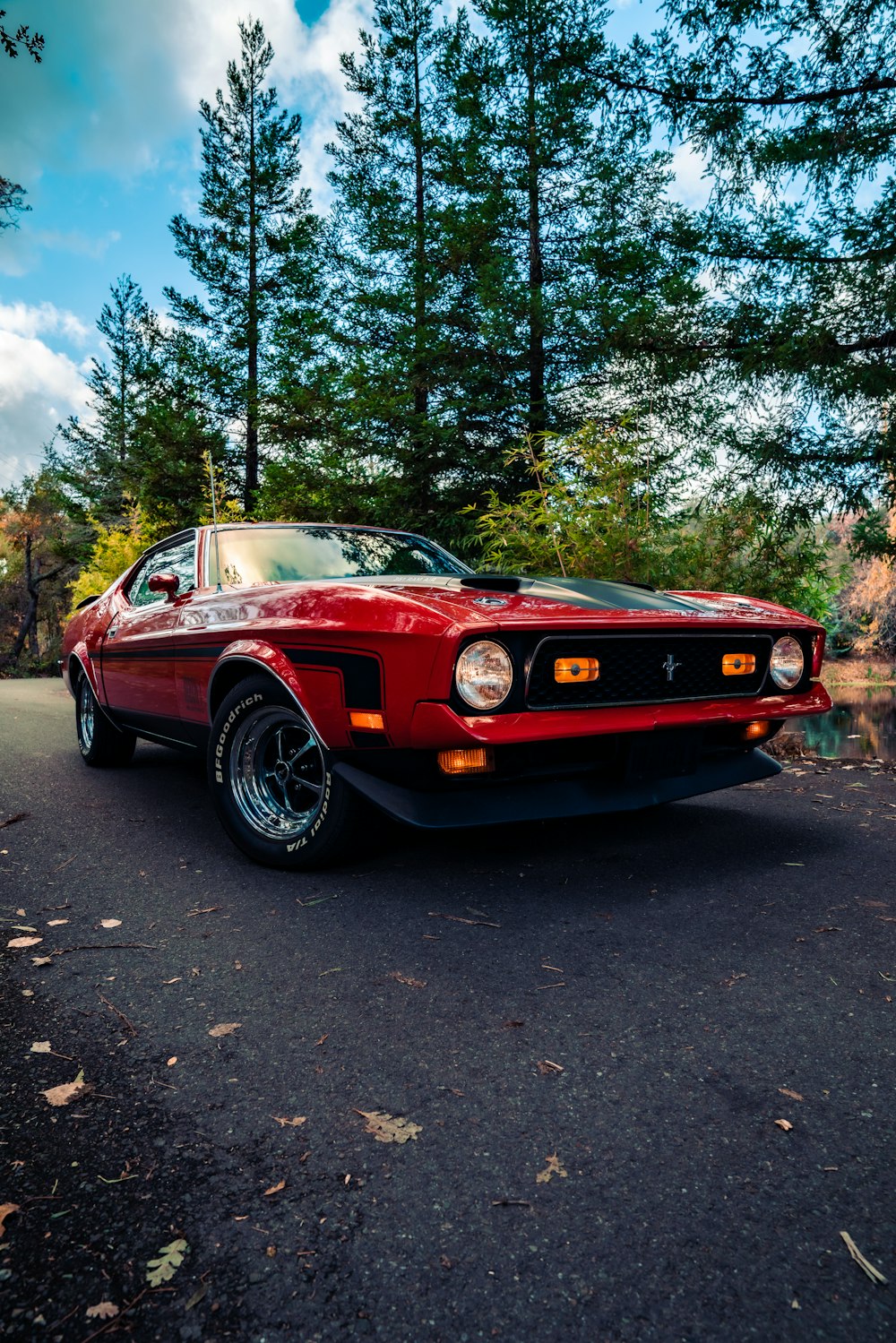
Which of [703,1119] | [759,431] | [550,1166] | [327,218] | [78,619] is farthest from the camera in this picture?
[327,218]

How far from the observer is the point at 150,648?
4043 millimetres

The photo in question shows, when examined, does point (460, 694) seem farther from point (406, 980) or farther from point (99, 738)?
point (99, 738)

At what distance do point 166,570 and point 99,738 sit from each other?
51.7 inches

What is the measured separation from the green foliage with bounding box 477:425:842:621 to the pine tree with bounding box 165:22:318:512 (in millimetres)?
14606

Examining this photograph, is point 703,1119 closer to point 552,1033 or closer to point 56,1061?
point 552,1033

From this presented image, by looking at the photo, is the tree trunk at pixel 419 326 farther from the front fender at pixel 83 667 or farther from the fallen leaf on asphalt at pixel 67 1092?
the fallen leaf on asphalt at pixel 67 1092

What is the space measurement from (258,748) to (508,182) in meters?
13.3

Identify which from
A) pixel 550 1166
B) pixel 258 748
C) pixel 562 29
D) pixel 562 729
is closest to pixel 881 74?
pixel 562 29

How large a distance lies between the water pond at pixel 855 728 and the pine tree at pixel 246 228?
1425cm

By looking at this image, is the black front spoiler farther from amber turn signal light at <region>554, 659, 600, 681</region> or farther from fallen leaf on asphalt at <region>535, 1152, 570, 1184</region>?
fallen leaf on asphalt at <region>535, 1152, 570, 1184</region>

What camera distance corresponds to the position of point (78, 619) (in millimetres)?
5625

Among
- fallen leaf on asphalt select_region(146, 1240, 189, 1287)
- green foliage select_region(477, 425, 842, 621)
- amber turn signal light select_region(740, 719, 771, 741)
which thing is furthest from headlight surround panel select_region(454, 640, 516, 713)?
green foliage select_region(477, 425, 842, 621)

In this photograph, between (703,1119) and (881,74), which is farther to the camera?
(881,74)

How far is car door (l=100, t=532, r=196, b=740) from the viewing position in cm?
386
